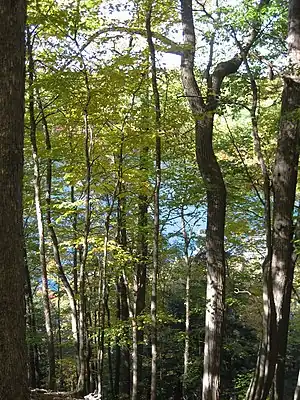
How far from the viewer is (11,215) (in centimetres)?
229

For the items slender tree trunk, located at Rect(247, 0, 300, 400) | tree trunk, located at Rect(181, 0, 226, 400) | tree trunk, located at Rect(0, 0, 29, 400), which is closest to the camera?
tree trunk, located at Rect(0, 0, 29, 400)

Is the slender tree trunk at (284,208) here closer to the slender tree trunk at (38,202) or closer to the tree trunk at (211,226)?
the tree trunk at (211,226)

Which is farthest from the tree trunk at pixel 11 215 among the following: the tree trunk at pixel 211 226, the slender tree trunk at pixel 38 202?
the tree trunk at pixel 211 226

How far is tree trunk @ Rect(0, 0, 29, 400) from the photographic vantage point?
88.0 inches

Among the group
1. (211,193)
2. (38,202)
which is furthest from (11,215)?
(211,193)

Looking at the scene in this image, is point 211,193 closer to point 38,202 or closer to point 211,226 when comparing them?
point 211,226

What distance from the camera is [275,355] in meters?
5.41

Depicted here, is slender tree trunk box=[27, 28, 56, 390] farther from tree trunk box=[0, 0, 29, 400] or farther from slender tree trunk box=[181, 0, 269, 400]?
tree trunk box=[0, 0, 29, 400]

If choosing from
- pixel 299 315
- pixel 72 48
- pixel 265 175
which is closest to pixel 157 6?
pixel 72 48

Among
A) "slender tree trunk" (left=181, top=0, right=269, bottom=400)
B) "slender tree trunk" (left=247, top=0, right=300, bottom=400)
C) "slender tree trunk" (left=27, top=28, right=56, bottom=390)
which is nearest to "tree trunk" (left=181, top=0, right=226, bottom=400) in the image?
"slender tree trunk" (left=181, top=0, right=269, bottom=400)

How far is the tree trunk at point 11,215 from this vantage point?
2.23 meters

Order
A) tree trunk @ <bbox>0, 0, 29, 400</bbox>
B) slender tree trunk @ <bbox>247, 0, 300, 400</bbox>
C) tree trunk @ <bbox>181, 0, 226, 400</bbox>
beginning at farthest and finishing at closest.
A: 1. tree trunk @ <bbox>181, 0, 226, 400</bbox>
2. slender tree trunk @ <bbox>247, 0, 300, 400</bbox>
3. tree trunk @ <bbox>0, 0, 29, 400</bbox>

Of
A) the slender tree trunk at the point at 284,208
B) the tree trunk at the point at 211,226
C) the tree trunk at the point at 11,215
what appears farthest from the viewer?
the tree trunk at the point at 211,226

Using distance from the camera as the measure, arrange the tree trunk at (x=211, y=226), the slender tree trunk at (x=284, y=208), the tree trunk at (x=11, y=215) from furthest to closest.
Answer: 1. the tree trunk at (x=211, y=226)
2. the slender tree trunk at (x=284, y=208)
3. the tree trunk at (x=11, y=215)
